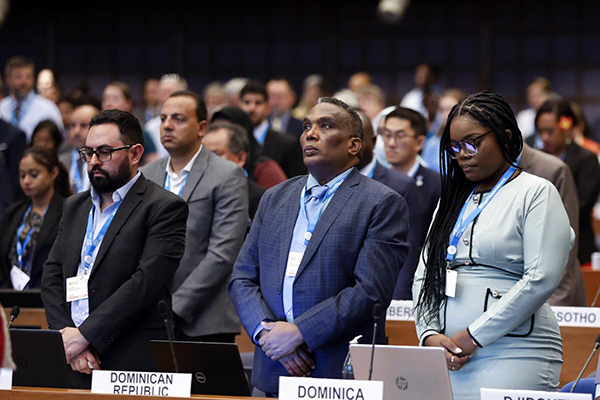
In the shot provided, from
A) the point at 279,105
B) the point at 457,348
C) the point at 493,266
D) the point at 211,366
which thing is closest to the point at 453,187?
the point at 493,266

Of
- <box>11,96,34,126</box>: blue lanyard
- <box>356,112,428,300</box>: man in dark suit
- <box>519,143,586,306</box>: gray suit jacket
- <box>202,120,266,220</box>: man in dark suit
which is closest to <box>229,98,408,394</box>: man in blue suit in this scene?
<box>356,112,428,300</box>: man in dark suit

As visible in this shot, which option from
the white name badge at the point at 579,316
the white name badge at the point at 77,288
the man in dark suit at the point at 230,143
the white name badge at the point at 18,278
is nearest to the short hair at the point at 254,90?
the man in dark suit at the point at 230,143

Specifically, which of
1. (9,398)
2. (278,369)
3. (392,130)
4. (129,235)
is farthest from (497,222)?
(392,130)

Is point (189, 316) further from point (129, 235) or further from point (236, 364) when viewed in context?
point (236, 364)

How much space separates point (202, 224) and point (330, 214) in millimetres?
1136

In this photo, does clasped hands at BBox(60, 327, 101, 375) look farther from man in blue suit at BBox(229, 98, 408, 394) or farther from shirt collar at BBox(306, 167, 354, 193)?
shirt collar at BBox(306, 167, 354, 193)

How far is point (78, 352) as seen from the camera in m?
3.75

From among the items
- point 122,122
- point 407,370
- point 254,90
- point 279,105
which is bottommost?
point 407,370

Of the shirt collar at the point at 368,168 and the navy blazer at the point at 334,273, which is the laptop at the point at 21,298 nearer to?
the navy blazer at the point at 334,273

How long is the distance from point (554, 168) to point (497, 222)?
1873 millimetres

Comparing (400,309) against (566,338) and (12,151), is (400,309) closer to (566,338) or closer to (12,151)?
(566,338)

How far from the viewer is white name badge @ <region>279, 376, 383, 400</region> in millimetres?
2865

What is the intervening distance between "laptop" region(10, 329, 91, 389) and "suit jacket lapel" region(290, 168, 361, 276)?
964 millimetres

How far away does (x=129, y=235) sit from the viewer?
3850mm
